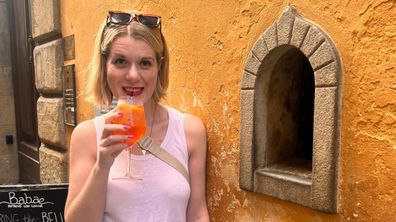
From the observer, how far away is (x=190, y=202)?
5.68ft

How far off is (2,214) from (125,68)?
1462 mm

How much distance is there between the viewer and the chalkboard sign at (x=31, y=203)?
241 centimetres

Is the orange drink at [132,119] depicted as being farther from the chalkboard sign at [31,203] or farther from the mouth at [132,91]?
the chalkboard sign at [31,203]

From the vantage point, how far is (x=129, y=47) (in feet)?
4.99

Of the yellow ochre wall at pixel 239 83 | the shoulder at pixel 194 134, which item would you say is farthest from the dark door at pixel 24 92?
the shoulder at pixel 194 134

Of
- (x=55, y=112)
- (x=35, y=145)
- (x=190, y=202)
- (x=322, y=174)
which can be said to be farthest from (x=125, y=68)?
(x=35, y=145)

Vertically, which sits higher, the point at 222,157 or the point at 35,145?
the point at 222,157

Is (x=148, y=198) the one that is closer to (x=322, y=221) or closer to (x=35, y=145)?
(x=322, y=221)

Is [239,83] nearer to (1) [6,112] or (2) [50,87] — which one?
(2) [50,87]

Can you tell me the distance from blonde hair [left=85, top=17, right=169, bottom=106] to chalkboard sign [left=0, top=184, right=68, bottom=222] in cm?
102

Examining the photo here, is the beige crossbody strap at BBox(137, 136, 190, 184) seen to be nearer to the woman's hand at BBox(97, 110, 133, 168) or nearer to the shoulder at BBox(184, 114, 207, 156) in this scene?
the shoulder at BBox(184, 114, 207, 156)

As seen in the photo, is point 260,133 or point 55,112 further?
point 55,112

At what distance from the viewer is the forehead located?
1.52m

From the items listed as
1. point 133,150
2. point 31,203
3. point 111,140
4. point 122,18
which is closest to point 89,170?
point 133,150
